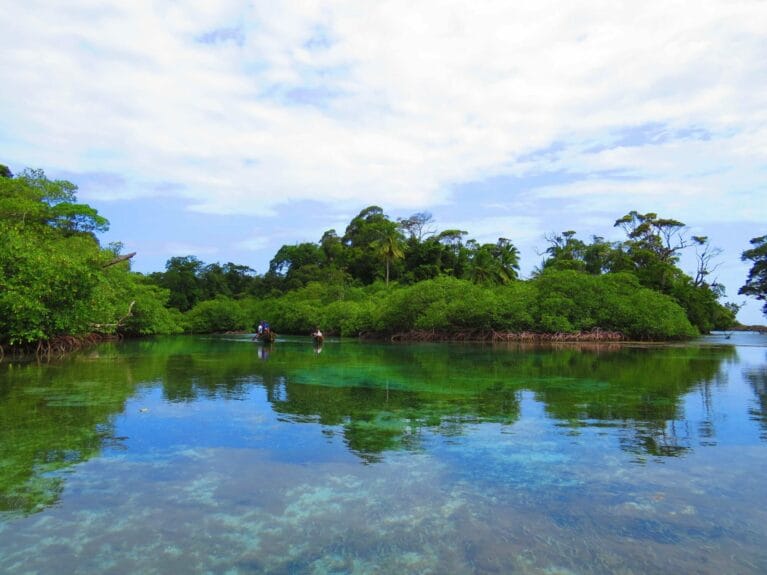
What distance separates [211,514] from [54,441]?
161 inches

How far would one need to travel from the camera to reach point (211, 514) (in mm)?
5207

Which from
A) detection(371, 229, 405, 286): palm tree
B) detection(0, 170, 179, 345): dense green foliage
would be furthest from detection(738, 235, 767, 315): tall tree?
detection(0, 170, 179, 345): dense green foliage

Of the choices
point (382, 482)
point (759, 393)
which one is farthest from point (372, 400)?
point (759, 393)

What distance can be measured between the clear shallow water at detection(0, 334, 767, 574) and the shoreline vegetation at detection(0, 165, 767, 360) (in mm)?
8829

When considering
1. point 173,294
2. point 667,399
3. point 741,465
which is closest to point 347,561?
point 741,465

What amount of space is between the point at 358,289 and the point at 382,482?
167 ft

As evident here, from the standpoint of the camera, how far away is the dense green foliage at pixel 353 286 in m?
20.1

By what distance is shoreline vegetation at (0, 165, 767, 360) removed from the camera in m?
20.4

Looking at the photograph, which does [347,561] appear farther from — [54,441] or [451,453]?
[54,441]

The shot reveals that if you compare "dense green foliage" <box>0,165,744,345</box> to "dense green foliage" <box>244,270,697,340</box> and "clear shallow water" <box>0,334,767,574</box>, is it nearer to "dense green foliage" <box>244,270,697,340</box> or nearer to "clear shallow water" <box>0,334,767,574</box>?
"dense green foliage" <box>244,270,697,340</box>

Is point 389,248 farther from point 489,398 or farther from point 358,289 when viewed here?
point 489,398

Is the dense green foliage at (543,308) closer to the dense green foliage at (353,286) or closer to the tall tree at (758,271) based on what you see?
the dense green foliage at (353,286)

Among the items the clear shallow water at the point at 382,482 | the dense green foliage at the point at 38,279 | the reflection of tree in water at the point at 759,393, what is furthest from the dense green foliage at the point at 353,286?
the reflection of tree in water at the point at 759,393

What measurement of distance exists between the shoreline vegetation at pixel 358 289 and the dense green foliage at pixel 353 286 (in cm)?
11
